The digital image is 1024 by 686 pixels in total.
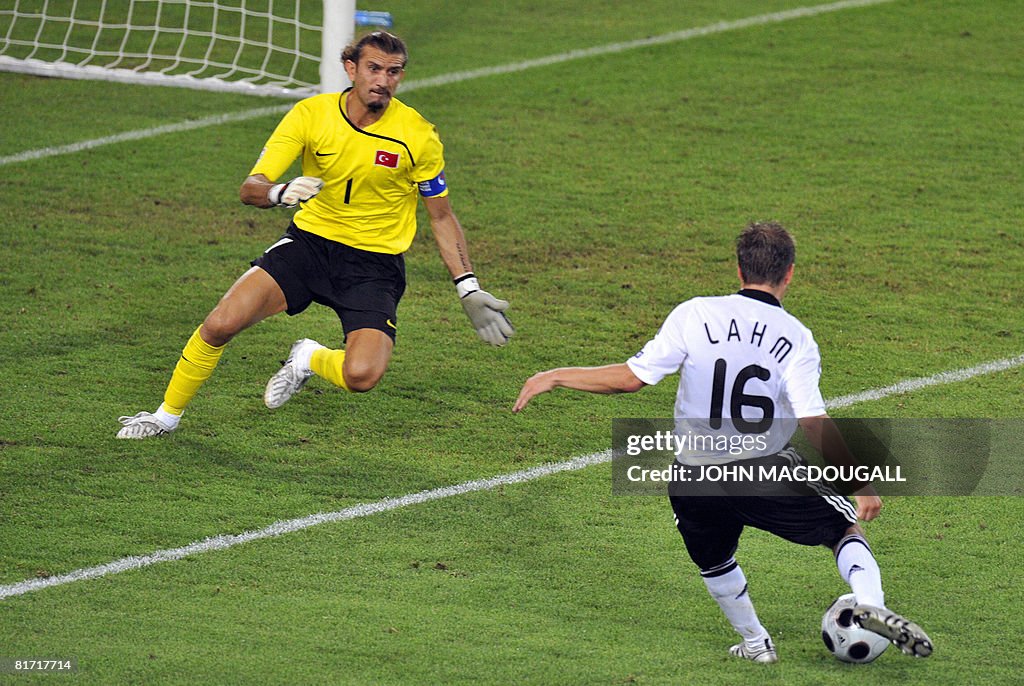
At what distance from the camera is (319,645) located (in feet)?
16.3

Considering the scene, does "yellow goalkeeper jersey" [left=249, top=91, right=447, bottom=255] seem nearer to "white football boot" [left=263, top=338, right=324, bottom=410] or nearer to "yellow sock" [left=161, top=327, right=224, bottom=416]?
"white football boot" [left=263, top=338, right=324, bottom=410]

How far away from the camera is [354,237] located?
6.62 metres

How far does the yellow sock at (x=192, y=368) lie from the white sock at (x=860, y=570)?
3103 mm

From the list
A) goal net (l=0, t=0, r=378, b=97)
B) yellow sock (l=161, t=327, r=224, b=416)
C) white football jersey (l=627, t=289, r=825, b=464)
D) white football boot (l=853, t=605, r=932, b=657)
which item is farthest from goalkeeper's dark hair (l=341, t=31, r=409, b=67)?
goal net (l=0, t=0, r=378, b=97)

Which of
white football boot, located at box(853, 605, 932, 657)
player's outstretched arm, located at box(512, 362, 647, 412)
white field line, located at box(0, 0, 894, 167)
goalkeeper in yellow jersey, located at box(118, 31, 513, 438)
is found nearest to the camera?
white football boot, located at box(853, 605, 932, 657)

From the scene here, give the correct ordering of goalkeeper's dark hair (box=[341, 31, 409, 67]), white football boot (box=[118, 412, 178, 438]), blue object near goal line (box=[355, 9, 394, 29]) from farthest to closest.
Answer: blue object near goal line (box=[355, 9, 394, 29]), white football boot (box=[118, 412, 178, 438]), goalkeeper's dark hair (box=[341, 31, 409, 67])

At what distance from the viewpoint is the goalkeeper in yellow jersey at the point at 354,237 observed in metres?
6.37

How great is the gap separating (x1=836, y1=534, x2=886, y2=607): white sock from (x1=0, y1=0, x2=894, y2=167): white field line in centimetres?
834

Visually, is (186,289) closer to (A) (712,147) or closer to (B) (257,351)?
(B) (257,351)

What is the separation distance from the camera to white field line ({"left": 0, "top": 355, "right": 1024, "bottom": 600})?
544cm

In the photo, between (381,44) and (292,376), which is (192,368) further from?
(381,44)

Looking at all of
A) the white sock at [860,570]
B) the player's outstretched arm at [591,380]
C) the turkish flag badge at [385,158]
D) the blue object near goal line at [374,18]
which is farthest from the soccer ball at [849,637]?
the blue object near goal line at [374,18]

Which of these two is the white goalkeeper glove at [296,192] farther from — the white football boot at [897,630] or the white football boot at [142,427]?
the white football boot at [897,630]

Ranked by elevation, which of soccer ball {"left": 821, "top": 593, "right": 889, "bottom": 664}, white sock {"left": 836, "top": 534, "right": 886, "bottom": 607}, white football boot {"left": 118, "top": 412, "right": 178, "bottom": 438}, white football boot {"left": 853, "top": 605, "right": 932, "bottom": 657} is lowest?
white football boot {"left": 118, "top": 412, "right": 178, "bottom": 438}
